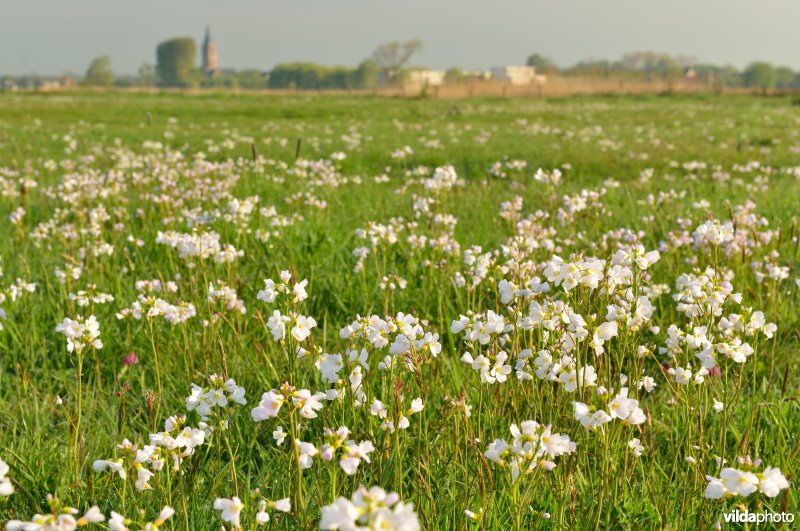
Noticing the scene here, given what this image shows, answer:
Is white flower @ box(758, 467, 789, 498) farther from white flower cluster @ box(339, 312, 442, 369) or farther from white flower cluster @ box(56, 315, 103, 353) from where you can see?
white flower cluster @ box(56, 315, 103, 353)

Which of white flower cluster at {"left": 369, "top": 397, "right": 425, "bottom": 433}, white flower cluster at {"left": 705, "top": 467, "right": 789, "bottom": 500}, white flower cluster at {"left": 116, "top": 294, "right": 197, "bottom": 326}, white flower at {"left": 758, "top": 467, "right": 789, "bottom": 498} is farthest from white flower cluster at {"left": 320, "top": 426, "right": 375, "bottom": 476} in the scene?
white flower cluster at {"left": 116, "top": 294, "right": 197, "bottom": 326}

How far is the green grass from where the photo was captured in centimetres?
260

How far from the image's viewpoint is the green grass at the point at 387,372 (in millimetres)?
2600

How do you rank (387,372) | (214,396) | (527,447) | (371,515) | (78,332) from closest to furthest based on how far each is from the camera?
(371,515), (527,447), (214,396), (78,332), (387,372)

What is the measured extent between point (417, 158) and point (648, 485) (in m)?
11.7

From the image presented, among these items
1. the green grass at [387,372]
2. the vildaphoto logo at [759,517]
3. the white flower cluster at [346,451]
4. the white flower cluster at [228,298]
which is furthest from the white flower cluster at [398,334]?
the white flower cluster at [228,298]

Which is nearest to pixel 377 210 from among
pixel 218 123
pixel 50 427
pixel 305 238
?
pixel 305 238

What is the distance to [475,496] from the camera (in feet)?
8.77

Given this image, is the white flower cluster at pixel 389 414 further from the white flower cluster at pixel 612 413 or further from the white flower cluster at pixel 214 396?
the white flower cluster at pixel 612 413

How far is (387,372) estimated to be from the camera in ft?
12.1

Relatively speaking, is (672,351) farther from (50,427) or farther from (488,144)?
(488,144)

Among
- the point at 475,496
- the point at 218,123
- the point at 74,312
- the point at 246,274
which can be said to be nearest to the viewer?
the point at 475,496

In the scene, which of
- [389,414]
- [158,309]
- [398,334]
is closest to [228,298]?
[158,309]

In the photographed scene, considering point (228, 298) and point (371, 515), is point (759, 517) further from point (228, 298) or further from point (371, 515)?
point (228, 298)
